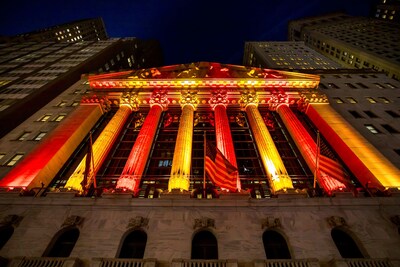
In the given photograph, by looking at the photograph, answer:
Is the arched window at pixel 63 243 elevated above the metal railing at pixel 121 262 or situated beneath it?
elevated above

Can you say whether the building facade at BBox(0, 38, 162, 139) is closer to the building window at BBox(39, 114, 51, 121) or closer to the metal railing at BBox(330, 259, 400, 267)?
the building window at BBox(39, 114, 51, 121)

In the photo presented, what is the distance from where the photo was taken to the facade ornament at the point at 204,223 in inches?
643

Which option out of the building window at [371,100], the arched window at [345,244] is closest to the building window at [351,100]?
the building window at [371,100]

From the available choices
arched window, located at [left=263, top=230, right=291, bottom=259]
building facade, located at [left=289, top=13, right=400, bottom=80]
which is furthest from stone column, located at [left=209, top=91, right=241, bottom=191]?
building facade, located at [left=289, top=13, right=400, bottom=80]

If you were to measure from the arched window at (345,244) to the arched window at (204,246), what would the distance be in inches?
317

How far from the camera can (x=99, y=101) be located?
35844mm

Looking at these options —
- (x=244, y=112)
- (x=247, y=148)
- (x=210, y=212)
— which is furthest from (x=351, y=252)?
(x=244, y=112)

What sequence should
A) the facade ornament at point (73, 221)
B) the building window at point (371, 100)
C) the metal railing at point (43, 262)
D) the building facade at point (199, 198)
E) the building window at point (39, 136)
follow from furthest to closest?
the building window at point (371, 100)
the building window at point (39, 136)
the facade ornament at point (73, 221)
the building facade at point (199, 198)
the metal railing at point (43, 262)

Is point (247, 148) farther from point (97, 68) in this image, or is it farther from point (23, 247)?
point (97, 68)

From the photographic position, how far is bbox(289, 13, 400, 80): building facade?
7200cm

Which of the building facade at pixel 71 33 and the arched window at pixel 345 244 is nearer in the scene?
the arched window at pixel 345 244

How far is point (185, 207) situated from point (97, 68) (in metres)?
59.5

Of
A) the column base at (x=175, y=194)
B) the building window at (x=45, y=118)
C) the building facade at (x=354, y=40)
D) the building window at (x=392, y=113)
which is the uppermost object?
the building facade at (x=354, y=40)

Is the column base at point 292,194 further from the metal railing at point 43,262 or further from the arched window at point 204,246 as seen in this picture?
the metal railing at point 43,262
